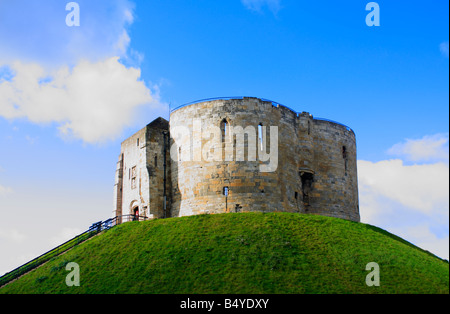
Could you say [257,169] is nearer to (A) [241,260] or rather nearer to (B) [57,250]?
(A) [241,260]

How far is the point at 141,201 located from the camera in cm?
3966

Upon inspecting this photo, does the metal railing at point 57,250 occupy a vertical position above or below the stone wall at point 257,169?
below

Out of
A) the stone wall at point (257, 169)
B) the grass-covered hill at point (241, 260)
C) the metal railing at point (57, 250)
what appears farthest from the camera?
the stone wall at point (257, 169)

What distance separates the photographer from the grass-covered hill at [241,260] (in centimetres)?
2622

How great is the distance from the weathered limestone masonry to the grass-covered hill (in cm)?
282

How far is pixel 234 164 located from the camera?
1431 inches

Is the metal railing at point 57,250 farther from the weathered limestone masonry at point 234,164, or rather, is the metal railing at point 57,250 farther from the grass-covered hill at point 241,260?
the weathered limestone masonry at point 234,164

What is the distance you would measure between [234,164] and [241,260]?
31.3ft

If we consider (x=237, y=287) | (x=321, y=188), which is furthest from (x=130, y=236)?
(x=321, y=188)

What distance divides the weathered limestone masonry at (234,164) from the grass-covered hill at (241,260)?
2820 millimetres

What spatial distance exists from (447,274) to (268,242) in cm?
989

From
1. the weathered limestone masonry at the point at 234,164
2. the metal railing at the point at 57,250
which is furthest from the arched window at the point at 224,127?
the metal railing at the point at 57,250

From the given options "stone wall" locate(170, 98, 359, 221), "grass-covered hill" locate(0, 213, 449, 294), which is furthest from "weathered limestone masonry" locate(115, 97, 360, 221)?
"grass-covered hill" locate(0, 213, 449, 294)
